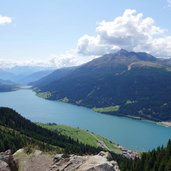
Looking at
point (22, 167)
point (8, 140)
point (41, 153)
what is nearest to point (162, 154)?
point (41, 153)

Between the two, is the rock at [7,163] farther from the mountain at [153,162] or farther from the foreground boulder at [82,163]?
the mountain at [153,162]

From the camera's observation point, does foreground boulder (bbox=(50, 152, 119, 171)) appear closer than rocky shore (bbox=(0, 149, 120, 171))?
Yes

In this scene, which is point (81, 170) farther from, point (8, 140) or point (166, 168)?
point (8, 140)

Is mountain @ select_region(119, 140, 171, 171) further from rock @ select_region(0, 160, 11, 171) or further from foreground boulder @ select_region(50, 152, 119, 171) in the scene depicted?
rock @ select_region(0, 160, 11, 171)

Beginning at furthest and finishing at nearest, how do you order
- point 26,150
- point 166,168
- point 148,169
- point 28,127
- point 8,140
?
1. point 28,127
2. point 8,140
3. point 148,169
4. point 166,168
5. point 26,150

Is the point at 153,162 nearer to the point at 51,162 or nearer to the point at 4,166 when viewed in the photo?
the point at 51,162

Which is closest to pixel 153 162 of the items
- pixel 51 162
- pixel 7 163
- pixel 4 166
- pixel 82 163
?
pixel 51 162

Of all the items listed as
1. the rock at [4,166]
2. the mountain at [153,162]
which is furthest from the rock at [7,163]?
the mountain at [153,162]

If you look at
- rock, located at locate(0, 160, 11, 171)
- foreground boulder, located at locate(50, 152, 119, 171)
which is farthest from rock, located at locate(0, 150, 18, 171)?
foreground boulder, located at locate(50, 152, 119, 171)
